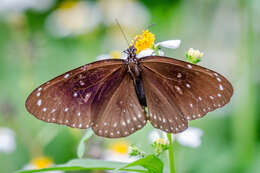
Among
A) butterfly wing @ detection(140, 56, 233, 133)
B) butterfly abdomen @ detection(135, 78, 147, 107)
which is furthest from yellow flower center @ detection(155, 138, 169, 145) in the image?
butterfly abdomen @ detection(135, 78, 147, 107)

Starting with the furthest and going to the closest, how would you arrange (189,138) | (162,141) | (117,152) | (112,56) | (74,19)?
(74,19)
(117,152)
(112,56)
(189,138)
(162,141)

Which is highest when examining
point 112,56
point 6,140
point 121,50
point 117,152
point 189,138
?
point 112,56

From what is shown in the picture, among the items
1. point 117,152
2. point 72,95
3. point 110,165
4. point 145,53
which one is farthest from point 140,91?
point 117,152

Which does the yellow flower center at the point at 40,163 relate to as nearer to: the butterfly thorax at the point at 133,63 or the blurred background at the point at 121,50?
the blurred background at the point at 121,50

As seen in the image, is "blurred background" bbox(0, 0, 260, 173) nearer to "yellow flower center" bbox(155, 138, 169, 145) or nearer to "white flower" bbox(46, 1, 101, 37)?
"white flower" bbox(46, 1, 101, 37)

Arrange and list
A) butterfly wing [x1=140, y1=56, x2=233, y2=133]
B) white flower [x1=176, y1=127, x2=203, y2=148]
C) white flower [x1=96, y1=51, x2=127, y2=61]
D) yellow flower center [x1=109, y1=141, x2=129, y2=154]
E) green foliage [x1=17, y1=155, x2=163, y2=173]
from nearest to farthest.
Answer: green foliage [x1=17, y1=155, x2=163, y2=173]
butterfly wing [x1=140, y1=56, x2=233, y2=133]
white flower [x1=96, y1=51, x2=127, y2=61]
white flower [x1=176, y1=127, x2=203, y2=148]
yellow flower center [x1=109, y1=141, x2=129, y2=154]

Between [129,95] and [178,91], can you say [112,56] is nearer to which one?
[129,95]
